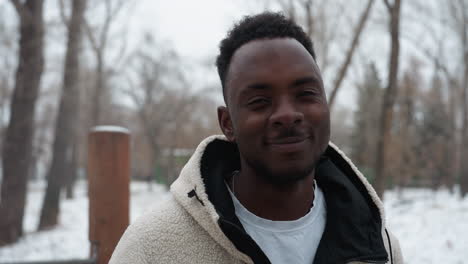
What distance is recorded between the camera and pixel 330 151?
79.6 inches

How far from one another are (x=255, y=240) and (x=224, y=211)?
150 millimetres

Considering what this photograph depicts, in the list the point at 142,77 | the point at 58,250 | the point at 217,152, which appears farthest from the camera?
the point at 142,77

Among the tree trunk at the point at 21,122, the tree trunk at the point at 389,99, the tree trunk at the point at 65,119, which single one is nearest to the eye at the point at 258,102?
the tree trunk at the point at 389,99

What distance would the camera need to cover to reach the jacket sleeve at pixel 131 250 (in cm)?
137

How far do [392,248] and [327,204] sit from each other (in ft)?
1.06

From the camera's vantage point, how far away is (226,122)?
5.44 ft

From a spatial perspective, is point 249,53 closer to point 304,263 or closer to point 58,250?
point 304,263

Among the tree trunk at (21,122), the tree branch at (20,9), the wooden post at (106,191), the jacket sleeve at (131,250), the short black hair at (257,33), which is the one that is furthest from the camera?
the tree trunk at (21,122)

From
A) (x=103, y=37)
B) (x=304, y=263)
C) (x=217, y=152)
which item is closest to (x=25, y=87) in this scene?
(x=217, y=152)

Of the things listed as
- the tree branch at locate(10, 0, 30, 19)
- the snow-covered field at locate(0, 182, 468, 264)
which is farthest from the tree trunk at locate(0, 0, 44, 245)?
the snow-covered field at locate(0, 182, 468, 264)

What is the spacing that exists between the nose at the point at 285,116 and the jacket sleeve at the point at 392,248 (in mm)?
691

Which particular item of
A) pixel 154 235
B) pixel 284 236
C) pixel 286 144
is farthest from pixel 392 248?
pixel 154 235

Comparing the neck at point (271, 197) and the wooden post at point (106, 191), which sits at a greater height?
the neck at point (271, 197)

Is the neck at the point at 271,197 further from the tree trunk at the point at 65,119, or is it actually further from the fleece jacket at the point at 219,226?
the tree trunk at the point at 65,119
